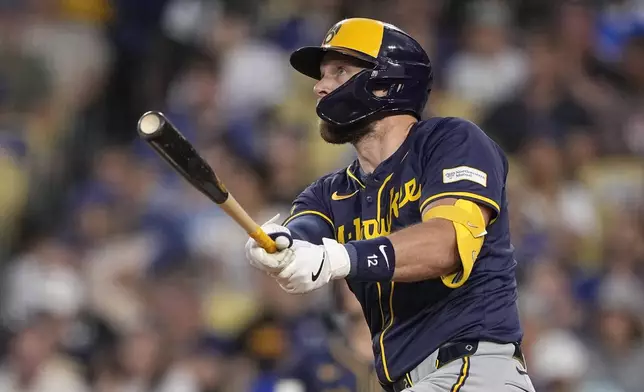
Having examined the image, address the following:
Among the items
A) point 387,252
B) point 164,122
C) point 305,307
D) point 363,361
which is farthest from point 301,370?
point 164,122

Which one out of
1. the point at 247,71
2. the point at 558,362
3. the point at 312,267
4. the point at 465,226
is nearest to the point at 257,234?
the point at 312,267

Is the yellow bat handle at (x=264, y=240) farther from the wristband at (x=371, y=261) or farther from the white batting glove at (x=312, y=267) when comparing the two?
the wristband at (x=371, y=261)

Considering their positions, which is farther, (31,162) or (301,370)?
(31,162)

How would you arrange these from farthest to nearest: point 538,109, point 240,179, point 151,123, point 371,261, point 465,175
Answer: point 538,109
point 240,179
point 465,175
point 371,261
point 151,123

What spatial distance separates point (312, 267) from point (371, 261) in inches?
8.9

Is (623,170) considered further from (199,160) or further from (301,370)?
(199,160)

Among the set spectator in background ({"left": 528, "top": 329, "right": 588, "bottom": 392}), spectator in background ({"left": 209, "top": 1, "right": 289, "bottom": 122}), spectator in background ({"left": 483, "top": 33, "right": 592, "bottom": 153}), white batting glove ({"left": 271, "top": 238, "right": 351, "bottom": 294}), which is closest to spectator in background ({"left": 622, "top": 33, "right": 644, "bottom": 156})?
spectator in background ({"left": 483, "top": 33, "right": 592, "bottom": 153})

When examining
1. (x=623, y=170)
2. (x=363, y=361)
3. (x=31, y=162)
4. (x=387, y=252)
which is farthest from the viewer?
(x=31, y=162)

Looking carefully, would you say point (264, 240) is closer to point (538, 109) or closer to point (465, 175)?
point (465, 175)

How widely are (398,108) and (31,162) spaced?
6.13 meters

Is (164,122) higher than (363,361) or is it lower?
higher

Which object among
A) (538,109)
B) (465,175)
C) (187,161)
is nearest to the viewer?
(187,161)

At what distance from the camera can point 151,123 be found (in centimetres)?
366

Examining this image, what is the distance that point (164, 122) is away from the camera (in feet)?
12.0
